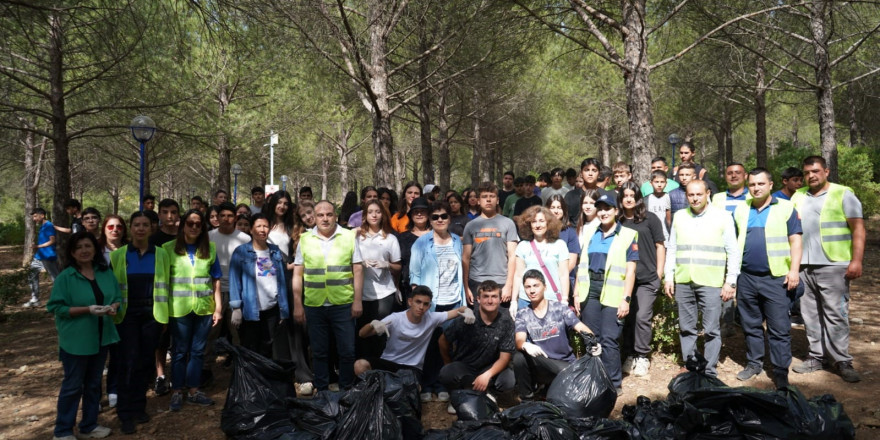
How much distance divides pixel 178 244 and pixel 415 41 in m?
8.29

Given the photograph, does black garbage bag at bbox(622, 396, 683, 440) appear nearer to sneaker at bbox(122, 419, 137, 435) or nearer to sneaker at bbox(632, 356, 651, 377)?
sneaker at bbox(632, 356, 651, 377)

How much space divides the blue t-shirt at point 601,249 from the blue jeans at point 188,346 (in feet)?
11.1

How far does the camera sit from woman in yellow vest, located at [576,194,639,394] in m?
4.64

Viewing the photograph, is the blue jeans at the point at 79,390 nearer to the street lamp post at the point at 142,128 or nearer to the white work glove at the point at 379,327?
the white work glove at the point at 379,327

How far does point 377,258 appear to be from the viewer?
16.3 feet

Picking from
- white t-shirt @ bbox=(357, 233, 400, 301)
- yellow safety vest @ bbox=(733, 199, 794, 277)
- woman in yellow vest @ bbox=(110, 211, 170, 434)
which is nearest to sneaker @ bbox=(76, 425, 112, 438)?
woman in yellow vest @ bbox=(110, 211, 170, 434)

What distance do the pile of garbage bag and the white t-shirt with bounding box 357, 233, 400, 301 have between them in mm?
1218

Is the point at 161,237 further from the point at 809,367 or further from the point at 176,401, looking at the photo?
the point at 809,367

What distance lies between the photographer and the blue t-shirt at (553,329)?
14.8ft

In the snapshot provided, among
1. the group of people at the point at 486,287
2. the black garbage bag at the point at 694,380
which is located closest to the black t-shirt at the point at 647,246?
the group of people at the point at 486,287

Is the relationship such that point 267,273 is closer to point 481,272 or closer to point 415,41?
point 481,272

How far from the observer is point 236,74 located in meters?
15.1

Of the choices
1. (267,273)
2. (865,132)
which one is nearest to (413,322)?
(267,273)

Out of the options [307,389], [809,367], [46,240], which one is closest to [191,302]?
[307,389]
